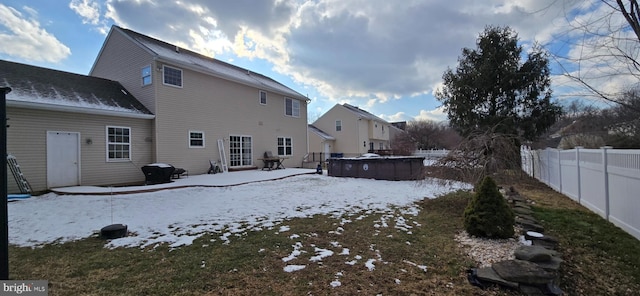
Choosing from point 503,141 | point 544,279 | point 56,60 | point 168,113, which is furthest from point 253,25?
point 544,279

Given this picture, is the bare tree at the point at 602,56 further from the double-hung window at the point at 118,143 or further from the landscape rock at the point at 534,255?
the double-hung window at the point at 118,143

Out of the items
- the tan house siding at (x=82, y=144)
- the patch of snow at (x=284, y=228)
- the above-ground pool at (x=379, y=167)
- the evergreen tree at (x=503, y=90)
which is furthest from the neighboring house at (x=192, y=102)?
the evergreen tree at (x=503, y=90)

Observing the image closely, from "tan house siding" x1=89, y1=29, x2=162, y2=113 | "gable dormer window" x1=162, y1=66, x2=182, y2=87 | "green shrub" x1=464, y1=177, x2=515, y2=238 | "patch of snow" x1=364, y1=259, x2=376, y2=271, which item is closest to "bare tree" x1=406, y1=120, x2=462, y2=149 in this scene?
"gable dormer window" x1=162, y1=66, x2=182, y2=87

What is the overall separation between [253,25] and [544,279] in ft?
41.4

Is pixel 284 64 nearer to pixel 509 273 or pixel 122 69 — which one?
pixel 122 69

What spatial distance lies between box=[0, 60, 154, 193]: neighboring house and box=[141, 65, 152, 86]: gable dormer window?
964 mm

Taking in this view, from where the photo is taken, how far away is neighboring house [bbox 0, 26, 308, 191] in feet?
31.4

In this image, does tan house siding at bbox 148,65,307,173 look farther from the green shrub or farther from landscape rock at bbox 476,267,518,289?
landscape rock at bbox 476,267,518,289

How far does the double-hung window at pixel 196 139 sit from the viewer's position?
534 inches

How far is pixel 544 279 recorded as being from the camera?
2.84 meters

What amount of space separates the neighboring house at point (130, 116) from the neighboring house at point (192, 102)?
5cm

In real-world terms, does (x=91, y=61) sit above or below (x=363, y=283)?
above

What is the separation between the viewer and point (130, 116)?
11438 millimetres

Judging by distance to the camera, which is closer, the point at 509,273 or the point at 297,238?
the point at 509,273
